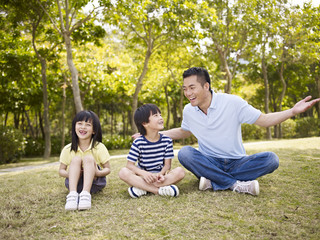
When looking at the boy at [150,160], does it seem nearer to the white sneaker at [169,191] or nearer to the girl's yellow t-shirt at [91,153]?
the white sneaker at [169,191]

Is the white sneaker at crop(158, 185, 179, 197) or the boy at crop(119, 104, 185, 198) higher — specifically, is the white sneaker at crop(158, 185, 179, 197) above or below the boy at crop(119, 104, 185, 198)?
below

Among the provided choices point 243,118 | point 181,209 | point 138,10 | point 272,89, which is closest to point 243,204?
point 181,209

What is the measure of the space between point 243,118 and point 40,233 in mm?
2327

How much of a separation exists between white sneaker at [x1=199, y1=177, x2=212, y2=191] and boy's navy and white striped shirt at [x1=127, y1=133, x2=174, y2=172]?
0.45 meters

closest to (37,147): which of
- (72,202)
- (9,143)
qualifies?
(9,143)

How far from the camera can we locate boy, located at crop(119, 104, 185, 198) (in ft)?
10.4

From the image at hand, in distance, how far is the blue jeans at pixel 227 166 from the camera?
10.3 feet

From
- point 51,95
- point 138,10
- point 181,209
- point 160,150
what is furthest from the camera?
point 51,95

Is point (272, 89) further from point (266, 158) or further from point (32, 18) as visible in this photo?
point (266, 158)

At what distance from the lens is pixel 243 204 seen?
271 cm

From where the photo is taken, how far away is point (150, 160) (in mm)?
3326

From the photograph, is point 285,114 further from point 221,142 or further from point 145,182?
point 145,182

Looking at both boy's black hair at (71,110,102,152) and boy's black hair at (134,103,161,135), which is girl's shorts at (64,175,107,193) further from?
boy's black hair at (134,103,161,135)

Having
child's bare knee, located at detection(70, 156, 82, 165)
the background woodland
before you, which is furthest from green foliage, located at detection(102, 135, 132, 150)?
child's bare knee, located at detection(70, 156, 82, 165)
